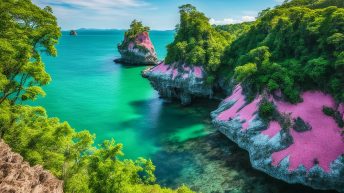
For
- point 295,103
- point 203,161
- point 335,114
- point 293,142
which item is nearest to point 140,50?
point 203,161

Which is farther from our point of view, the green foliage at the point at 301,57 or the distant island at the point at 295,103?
the green foliage at the point at 301,57

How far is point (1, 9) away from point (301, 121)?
2495 centimetres

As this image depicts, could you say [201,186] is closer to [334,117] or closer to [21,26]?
[334,117]

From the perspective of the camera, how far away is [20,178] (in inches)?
420

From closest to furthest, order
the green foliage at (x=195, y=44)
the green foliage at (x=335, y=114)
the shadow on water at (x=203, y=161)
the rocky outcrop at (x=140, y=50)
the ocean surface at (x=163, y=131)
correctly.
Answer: the shadow on water at (x=203, y=161) < the green foliage at (x=335, y=114) < the ocean surface at (x=163, y=131) < the green foliage at (x=195, y=44) < the rocky outcrop at (x=140, y=50)

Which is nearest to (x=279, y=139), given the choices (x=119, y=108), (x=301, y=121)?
(x=301, y=121)

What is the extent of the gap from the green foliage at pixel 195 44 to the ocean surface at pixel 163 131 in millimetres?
7129

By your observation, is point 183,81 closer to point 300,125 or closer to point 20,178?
point 300,125

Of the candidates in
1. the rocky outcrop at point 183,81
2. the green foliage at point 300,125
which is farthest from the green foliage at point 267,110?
the rocky outcrop at point 183,81

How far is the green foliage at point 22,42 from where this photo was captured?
56.5ft

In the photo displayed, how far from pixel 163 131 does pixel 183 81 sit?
1083 centimetres

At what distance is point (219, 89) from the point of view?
4806cm

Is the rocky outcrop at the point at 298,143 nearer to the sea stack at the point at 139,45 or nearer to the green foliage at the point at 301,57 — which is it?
the green foliage at the point at 301,57

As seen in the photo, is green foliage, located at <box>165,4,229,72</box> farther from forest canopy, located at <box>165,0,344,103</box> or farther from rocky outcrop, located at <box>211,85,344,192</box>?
rocky outcrop, located at <box>211,85,344,192</box>
